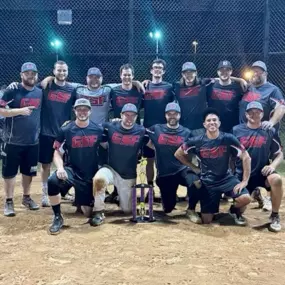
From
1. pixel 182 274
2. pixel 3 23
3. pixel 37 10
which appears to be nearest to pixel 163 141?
pixel 182 274

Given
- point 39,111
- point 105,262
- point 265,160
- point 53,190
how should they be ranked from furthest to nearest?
point 39,111
point 265,160
point 53,190
point 105,262

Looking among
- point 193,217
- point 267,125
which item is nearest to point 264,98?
point 267,125

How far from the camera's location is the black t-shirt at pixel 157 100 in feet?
20.3

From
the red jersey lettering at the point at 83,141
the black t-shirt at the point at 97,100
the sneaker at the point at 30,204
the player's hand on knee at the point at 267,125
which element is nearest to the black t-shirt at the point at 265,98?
the player's hand on knee at the point at 267,125

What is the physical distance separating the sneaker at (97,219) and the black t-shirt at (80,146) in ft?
1.58

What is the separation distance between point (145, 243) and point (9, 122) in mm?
2466

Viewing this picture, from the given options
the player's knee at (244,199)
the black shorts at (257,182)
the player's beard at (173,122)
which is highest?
the player's beard at (173,122)

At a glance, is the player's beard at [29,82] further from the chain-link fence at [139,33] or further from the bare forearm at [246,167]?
the chain-link fence at [139,33]

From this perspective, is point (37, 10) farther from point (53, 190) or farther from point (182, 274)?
point (182, 274)

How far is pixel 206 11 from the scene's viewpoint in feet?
43.5

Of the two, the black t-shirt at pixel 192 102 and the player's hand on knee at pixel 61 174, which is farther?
the black t-shirt at pixel 192 102

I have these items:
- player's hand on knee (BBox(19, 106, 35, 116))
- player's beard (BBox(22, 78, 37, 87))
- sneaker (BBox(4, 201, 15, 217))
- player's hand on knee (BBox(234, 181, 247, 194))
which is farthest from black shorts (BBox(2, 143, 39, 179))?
player's hand on knee (BBox(234, 181, 247, 194))

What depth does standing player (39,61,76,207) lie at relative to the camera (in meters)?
6.01

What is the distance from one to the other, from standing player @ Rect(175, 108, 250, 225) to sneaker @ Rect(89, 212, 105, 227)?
115cm
